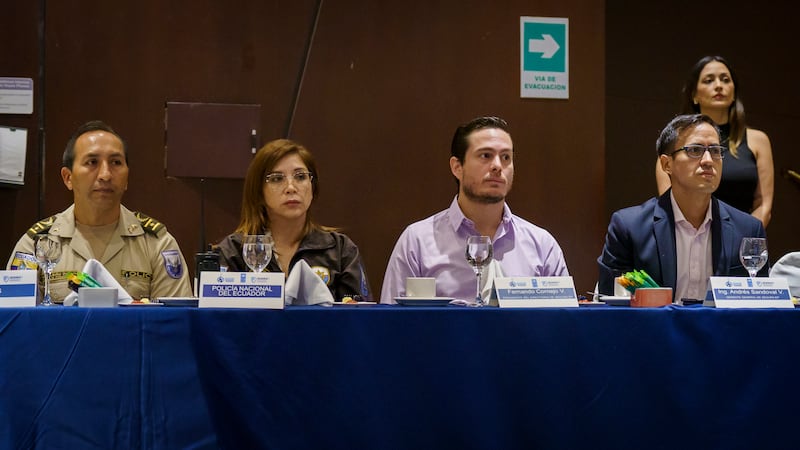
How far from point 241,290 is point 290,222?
1127 millimetres

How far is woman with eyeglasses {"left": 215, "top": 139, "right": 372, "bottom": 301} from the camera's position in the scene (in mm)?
2793

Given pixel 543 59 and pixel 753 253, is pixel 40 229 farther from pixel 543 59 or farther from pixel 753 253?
pixel 753 253

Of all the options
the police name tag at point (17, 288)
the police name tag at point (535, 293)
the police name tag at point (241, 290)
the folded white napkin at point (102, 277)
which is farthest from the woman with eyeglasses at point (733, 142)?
the police name tag at point (17, 288)

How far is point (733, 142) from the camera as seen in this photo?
3.60 m

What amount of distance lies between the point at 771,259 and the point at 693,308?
3.28 metres

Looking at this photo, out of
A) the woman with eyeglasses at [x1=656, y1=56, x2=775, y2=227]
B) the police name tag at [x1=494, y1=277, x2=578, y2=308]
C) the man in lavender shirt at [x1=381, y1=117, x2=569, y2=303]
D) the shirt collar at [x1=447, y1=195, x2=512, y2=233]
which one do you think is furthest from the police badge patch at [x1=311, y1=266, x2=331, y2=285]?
the woman with eyeglasses at [x1=656, y1=56, x2=775, y2=227]

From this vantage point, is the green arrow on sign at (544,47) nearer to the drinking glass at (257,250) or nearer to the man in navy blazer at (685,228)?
the man in navy blazer at (685,228)

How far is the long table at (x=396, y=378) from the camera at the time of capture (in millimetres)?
1654

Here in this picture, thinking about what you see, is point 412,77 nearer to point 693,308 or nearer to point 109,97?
point 109,97

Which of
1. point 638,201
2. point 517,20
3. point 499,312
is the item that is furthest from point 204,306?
point 638,201

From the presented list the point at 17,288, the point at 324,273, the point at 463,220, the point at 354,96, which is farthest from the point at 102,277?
the point at 354,96

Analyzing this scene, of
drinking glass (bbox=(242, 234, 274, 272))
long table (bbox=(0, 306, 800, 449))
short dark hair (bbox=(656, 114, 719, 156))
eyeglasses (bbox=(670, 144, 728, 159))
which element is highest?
short dark hair (bbox=(656, 114, 719, 156))

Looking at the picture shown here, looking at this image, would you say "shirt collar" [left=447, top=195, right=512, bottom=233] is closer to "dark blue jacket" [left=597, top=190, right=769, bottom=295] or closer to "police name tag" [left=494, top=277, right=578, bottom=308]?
"dark blue jacket" [left=597, top=190, right=769, bottom=295]

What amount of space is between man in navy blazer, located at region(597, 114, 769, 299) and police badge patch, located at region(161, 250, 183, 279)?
1.40 meters
